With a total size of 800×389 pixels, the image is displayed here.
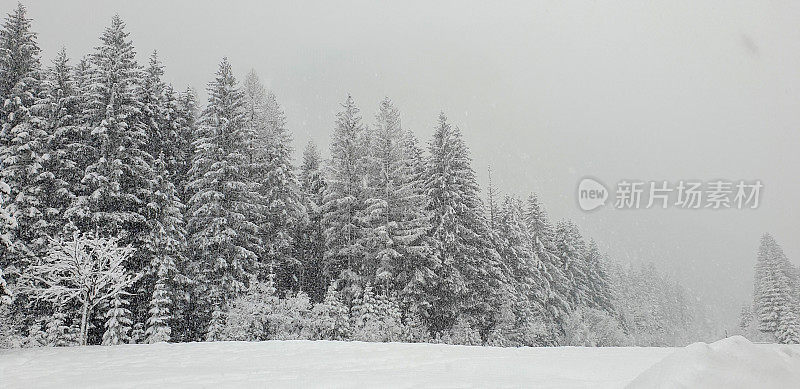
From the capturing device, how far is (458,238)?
80.4 ft

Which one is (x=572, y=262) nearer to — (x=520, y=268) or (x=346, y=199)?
(x=520, y=268)

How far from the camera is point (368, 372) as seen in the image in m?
6.28

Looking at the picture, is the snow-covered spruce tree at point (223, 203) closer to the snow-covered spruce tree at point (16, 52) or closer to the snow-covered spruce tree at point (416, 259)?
the snow-covered spruce tree at point (16, 52)

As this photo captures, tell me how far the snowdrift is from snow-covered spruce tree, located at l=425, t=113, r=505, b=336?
19688mm

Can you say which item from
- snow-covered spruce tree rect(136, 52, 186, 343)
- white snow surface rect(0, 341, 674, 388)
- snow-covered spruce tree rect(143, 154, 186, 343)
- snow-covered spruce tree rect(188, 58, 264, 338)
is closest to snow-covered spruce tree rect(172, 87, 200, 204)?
snow-covered spruce tree rect(136, 52, 186, 343)

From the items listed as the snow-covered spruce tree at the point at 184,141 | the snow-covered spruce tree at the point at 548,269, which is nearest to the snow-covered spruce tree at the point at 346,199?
the snow-covered spruce tree at the point at 184,141

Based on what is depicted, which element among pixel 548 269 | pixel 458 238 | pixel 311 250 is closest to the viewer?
pixel 458 238

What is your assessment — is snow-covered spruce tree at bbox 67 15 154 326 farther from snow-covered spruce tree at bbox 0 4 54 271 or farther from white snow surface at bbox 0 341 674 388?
white snow surface at bbox 0 341 674 388

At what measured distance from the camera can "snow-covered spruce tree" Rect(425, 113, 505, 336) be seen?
2362 cm

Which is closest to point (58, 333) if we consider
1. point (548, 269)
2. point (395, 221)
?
point (395, 221)

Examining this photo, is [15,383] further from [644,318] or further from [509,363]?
[644,318]

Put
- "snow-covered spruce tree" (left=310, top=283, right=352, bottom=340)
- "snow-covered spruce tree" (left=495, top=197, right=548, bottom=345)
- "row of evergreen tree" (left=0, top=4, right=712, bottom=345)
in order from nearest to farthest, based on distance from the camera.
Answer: "row of evergreen tree" (left=0, top=4, right=712, bottom=345), "snow-covered spruce tree" (left=310, top=283, right=352, bottom=340), "snow-covered spruce tree" (left=495, top=197, right=548, bottom=345)

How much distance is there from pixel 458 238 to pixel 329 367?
59.2ft

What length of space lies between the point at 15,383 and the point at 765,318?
4073cm
